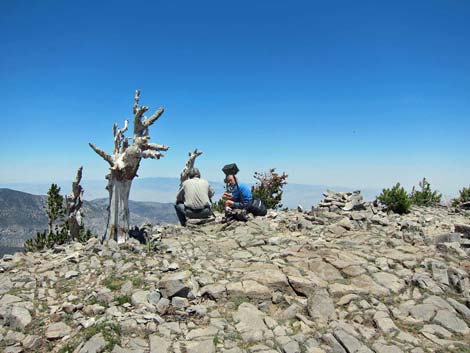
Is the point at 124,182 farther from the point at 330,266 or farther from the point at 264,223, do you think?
the point at 330,266

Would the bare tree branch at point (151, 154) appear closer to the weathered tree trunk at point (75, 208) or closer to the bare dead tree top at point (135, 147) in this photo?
the bare dead tree top at point (135, 147)

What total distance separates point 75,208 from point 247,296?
1508 cm

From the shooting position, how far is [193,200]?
1395 cm

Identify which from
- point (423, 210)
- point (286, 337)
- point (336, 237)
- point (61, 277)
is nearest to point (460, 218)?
point (423, 210)

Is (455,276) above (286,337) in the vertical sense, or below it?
above

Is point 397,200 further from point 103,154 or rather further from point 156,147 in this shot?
point 103,154

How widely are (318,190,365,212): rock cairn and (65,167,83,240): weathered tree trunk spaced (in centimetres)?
1374

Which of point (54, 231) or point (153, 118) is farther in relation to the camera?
point (54, 231)

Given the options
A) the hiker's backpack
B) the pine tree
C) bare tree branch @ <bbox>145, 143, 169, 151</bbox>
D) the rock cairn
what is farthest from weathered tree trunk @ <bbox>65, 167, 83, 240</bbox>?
the rock cairn

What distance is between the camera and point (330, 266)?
854 cm

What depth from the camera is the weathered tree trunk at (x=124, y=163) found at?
39.3 feet

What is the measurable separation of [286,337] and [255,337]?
582 mm

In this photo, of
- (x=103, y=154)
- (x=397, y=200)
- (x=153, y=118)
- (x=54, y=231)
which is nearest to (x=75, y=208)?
(x=54, y=231)

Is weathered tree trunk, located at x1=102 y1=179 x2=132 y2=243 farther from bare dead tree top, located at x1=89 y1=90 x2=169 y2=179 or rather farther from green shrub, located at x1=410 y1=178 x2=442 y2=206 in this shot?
green shrub, located at x1=410 y1=178 x2=442 y2=206
